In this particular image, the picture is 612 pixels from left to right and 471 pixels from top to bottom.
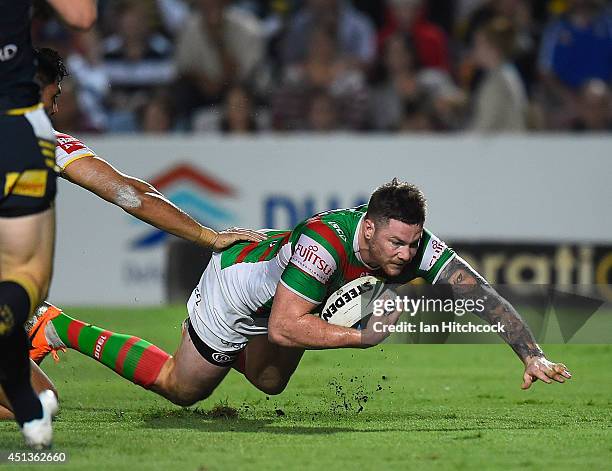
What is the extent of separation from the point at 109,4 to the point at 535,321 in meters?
9.27

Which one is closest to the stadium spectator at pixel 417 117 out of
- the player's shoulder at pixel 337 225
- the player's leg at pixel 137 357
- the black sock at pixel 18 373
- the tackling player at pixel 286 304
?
the tackling player at pixel 286 304

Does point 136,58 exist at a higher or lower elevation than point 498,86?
lower

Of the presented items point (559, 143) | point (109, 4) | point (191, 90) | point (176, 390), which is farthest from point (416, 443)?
point (109, 4)

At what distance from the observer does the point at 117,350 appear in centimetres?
755

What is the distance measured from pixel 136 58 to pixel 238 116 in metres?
1.87

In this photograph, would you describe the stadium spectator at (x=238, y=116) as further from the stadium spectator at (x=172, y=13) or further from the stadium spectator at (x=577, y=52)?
the stadium spectator at (x=577, y=52)

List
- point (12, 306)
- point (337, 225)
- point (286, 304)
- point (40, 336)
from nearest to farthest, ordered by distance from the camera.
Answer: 1. point (12, 306)
2. point (286, 304)
3. point (337, 225)
4. point (40, 336)

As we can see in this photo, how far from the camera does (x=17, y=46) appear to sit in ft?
17.7

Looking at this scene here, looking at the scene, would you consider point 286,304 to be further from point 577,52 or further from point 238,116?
point 577,52

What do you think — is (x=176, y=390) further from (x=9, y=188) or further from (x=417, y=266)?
(x=9, y=188)

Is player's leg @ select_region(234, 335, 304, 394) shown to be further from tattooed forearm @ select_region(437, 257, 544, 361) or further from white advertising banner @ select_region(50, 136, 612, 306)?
white advertising banner @ select_region(50, 136, 612, 306)
